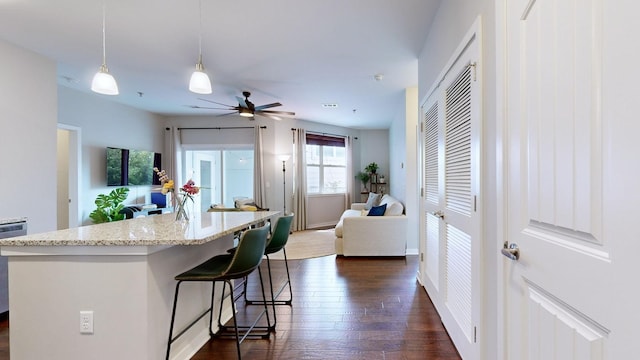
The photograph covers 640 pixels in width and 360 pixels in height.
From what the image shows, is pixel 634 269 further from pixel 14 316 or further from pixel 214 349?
pixel 14 316

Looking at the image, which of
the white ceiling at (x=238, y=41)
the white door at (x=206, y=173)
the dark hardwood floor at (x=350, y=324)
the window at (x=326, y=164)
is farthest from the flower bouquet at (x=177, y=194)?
the window at (x=326, y=164)

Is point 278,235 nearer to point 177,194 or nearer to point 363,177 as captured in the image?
point 177,194

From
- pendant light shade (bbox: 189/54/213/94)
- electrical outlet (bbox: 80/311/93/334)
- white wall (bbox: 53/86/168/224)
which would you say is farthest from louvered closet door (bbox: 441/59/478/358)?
white wall (bbox: 53/86/168/224)

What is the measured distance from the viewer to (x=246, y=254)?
1.84m

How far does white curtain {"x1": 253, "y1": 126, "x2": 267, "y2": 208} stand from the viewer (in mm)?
6781

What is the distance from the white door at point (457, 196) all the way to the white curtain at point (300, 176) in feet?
14.6

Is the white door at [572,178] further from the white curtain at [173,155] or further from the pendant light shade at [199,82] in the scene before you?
the white curtain at [173,155]

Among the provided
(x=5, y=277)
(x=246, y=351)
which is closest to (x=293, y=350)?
(x=246, y=351)

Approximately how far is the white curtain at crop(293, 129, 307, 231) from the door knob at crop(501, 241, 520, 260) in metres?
6.06

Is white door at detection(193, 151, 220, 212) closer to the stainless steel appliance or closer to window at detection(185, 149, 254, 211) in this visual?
window at detection(185, 149, 254, 211)

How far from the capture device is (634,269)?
0.64 m

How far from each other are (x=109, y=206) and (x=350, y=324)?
484 centimetres

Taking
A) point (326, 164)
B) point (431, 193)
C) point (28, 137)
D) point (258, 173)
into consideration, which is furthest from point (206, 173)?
point (431, 193)

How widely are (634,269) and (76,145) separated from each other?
6317mm
